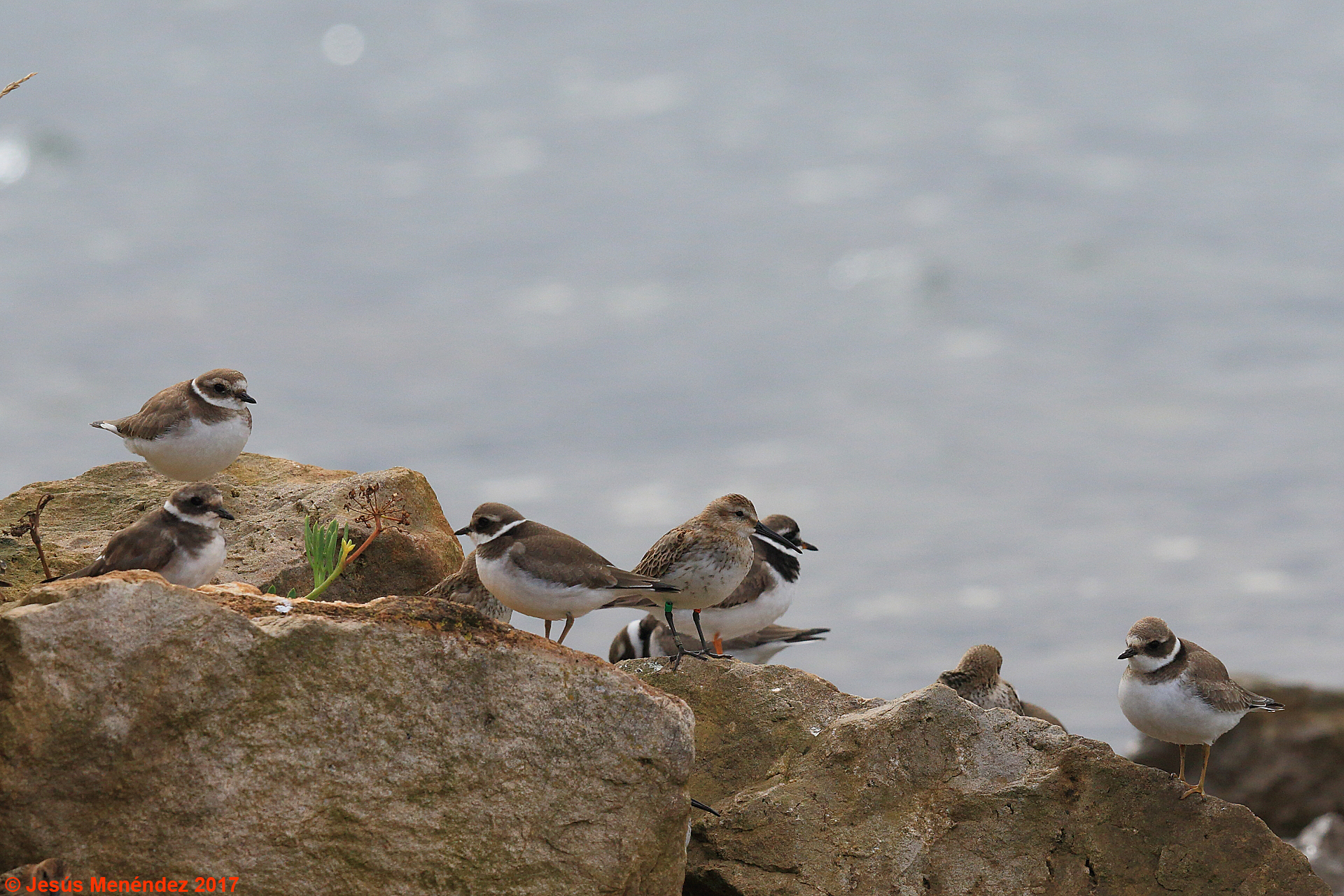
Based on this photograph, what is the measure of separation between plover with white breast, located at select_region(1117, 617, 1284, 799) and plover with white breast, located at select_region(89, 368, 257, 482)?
27.4ft

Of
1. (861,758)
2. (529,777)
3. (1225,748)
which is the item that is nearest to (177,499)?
(529,777)

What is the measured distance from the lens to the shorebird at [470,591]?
33.1 feet

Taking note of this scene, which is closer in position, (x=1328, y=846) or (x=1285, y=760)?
(x=1328, y=846)

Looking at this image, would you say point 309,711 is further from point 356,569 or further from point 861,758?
point 356,569

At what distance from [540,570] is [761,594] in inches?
187

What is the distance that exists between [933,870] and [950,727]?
3.22 feet

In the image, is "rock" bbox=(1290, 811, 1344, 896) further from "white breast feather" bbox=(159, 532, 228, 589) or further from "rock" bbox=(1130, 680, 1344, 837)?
"white breast feather" bbox=(159, 532, 228, 589)

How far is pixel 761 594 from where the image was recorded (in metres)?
13.2

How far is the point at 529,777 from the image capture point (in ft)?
20.2

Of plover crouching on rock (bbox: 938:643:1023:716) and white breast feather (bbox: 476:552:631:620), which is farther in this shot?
plover crouching on rock (bbox: 938:643:1023:716)

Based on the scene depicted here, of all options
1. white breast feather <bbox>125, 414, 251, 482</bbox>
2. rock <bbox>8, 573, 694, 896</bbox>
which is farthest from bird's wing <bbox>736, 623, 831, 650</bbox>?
rock <bbox>8, 573, 694, 896</bbox>

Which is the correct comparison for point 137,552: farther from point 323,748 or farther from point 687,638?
point 687,638

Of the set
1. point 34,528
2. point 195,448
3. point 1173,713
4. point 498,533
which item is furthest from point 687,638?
point 34,528

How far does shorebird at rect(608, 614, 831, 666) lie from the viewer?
14.6m
